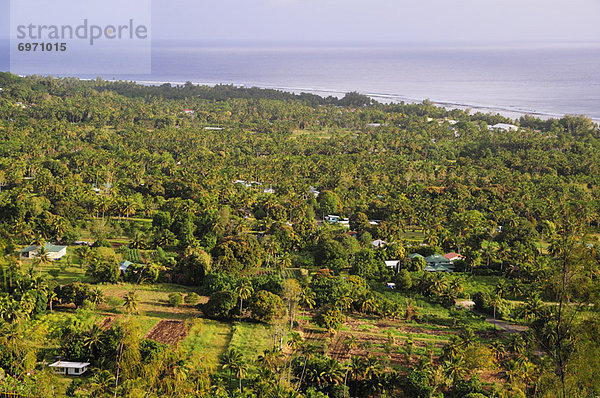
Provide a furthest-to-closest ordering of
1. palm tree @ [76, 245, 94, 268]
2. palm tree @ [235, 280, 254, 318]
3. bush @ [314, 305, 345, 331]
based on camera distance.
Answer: palm tree @ [76, 245, 94, 268] < palm tree @ [235, 280, 254, 318] < bush @ [314, 305, 345, 331]

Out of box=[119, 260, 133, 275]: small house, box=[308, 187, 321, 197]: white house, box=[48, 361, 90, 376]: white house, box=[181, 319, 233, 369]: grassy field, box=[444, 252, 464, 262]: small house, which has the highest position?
box=[308, 187, 321, 197]: white house

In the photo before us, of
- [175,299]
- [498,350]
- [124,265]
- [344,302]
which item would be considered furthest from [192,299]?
[498,350]

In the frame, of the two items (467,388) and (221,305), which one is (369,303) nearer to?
(221,305)

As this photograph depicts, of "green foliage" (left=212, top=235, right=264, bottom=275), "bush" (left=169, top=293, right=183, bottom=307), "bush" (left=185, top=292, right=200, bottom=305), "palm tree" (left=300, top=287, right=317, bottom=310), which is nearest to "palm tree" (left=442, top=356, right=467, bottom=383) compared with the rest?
"palm tree" (left=300, top=287, right=317, bottom=310)

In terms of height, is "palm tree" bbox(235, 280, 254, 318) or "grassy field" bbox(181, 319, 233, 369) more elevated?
"palm tree" bbox(235, 280, 254, 318)

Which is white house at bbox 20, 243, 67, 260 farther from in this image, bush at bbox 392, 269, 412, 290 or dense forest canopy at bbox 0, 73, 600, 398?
bush at bbox 392, 269, 412, 290
